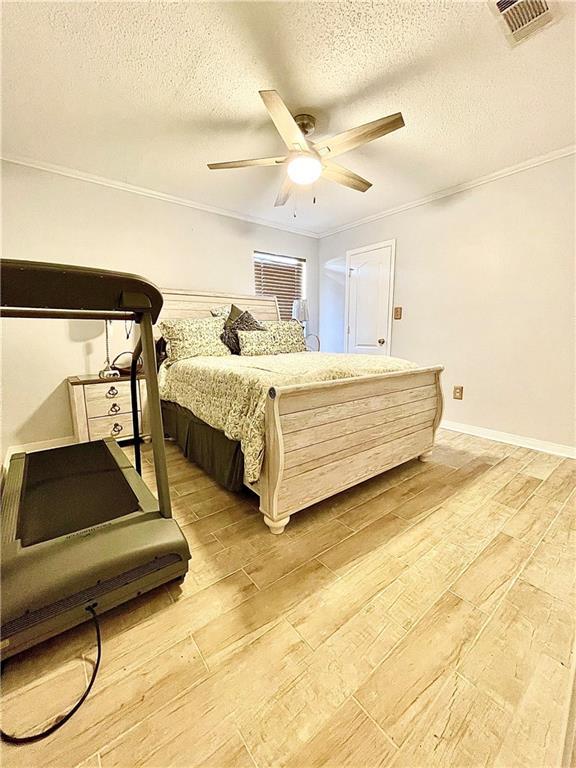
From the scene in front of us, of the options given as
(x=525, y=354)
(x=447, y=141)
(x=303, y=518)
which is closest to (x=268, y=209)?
(x=447, y=141)

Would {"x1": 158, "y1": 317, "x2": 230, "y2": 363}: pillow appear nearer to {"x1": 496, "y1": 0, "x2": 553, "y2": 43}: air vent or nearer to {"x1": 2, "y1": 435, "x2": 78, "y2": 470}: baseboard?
{"x1": 2, "y1": 435, "x2": 78, "y2": 470}: baseboard

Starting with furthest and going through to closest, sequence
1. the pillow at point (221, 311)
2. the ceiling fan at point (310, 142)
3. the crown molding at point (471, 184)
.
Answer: the pillow at point (221, 311), the crown molding at point (471, 184), the ceiling fan at point (310, 142)

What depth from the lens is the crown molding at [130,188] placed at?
100 inches

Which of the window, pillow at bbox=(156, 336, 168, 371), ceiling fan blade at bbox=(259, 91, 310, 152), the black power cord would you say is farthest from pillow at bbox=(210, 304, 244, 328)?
the black power cord

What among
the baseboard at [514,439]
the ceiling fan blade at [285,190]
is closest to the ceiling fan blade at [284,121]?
the ceiling fan blade at [285,190]

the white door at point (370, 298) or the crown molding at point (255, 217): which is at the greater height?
the crown molding at point (255, 217)

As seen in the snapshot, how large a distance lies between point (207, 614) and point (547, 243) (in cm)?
353

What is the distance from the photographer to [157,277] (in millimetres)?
3270

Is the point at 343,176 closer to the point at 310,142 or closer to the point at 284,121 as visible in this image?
the point at 310,142

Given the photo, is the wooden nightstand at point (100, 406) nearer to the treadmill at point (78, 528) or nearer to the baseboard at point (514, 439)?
the treadmill at point (78, 528)

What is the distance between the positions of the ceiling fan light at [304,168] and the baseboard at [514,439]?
7.59ft

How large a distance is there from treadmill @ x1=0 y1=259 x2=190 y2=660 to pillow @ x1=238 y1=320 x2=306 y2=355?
5.26 feet

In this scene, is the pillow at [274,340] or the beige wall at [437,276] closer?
the beige wall at [437,276]

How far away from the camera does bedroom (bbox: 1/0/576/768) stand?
0.88 metres
